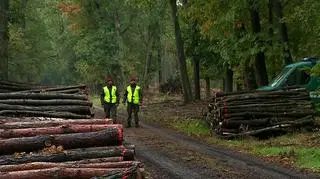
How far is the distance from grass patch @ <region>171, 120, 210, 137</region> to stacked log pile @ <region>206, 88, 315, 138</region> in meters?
1.88

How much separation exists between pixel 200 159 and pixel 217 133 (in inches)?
227

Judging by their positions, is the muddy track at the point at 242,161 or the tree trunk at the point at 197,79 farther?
the tree trunk at the point at 197,79

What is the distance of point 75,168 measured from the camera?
7.76m

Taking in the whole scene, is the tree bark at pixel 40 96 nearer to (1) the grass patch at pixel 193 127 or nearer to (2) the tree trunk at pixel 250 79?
(1) the grass patch at pixel 193 127

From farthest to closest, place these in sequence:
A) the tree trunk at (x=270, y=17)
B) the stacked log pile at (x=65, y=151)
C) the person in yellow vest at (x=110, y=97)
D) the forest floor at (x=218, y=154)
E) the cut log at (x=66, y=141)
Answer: the tree trunk at (x=270, y=17) < the person in yellow vest at (x=110, y=97) < the forest floor at (x=218, y=154) < the cut log at (x=66, y=141) < the stacked log pile at (x=65, y=151)

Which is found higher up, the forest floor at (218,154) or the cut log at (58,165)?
the cut log at (58,165)

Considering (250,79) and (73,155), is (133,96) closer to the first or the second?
(250,79)

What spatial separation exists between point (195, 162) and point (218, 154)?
1742mm

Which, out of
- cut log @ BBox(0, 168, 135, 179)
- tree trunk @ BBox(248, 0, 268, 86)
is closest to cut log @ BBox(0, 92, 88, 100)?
cut log @ BBox(0, 168, 135, 179)

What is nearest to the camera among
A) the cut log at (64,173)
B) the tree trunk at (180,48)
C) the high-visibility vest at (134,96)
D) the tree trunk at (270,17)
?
the cut log at (64,173)

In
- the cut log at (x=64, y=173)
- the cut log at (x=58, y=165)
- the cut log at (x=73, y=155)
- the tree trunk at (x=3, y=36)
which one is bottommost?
the cut log at (x=64, y=173)

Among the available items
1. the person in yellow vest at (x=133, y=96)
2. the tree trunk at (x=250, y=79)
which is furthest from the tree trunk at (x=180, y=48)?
the person in yellow vest at (x=133, y=96)

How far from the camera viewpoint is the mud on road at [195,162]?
487 inches

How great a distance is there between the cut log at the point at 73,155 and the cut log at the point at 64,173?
2.21ft
